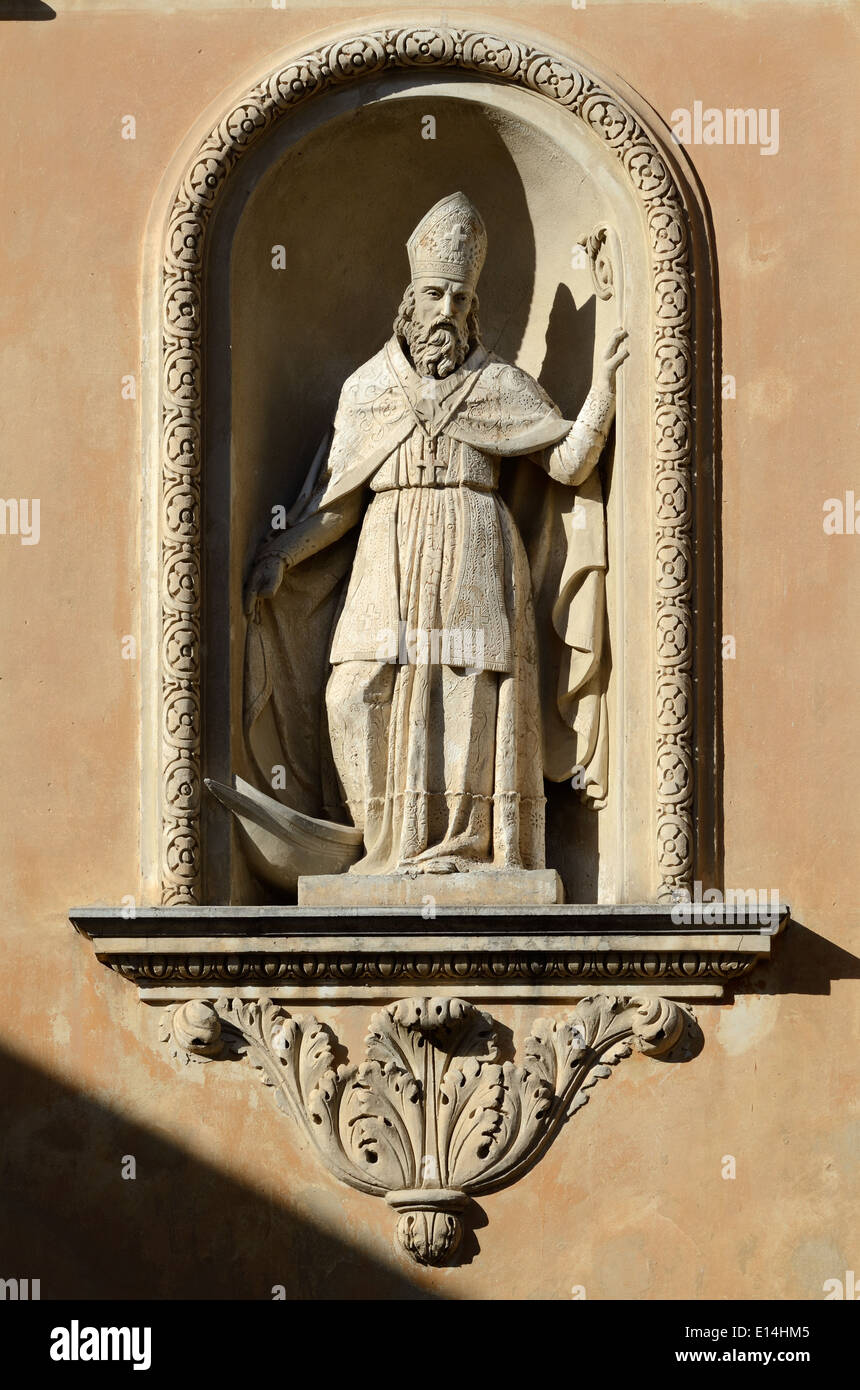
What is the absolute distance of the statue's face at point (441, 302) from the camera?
12.5 m

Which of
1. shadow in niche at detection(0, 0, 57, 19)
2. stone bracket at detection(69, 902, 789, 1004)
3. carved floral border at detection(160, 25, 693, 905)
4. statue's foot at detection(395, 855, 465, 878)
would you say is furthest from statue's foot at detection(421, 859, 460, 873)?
shadow in niche at detection(0, 0, 57, 19)

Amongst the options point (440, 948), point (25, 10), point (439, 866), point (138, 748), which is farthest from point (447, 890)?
point (25, 10)

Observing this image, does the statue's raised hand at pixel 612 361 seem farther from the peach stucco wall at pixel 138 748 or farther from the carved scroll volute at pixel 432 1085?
the carved scroll volute at pixel 432 1085

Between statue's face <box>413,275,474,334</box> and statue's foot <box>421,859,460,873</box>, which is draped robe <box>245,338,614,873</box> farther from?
statue's face <box>413,275,474,334</box>

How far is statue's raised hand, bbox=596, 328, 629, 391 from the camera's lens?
12.3 metres

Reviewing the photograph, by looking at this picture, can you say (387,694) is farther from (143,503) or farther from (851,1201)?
(851,1201)

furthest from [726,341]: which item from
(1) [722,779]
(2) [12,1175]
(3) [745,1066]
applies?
(2) [12,1175]

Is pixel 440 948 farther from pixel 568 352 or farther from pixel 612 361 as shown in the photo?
pixel 568 352

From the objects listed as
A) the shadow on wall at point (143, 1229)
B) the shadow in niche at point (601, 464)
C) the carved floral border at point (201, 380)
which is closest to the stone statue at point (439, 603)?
the shadow in niche at point (601, 464)

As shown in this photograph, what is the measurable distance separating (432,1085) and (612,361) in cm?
240

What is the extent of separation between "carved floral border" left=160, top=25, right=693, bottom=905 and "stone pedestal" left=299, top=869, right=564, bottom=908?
39cm

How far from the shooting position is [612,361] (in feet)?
40.5

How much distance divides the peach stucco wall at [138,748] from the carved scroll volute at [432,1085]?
0.08 meters

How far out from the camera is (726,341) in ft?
40.5
